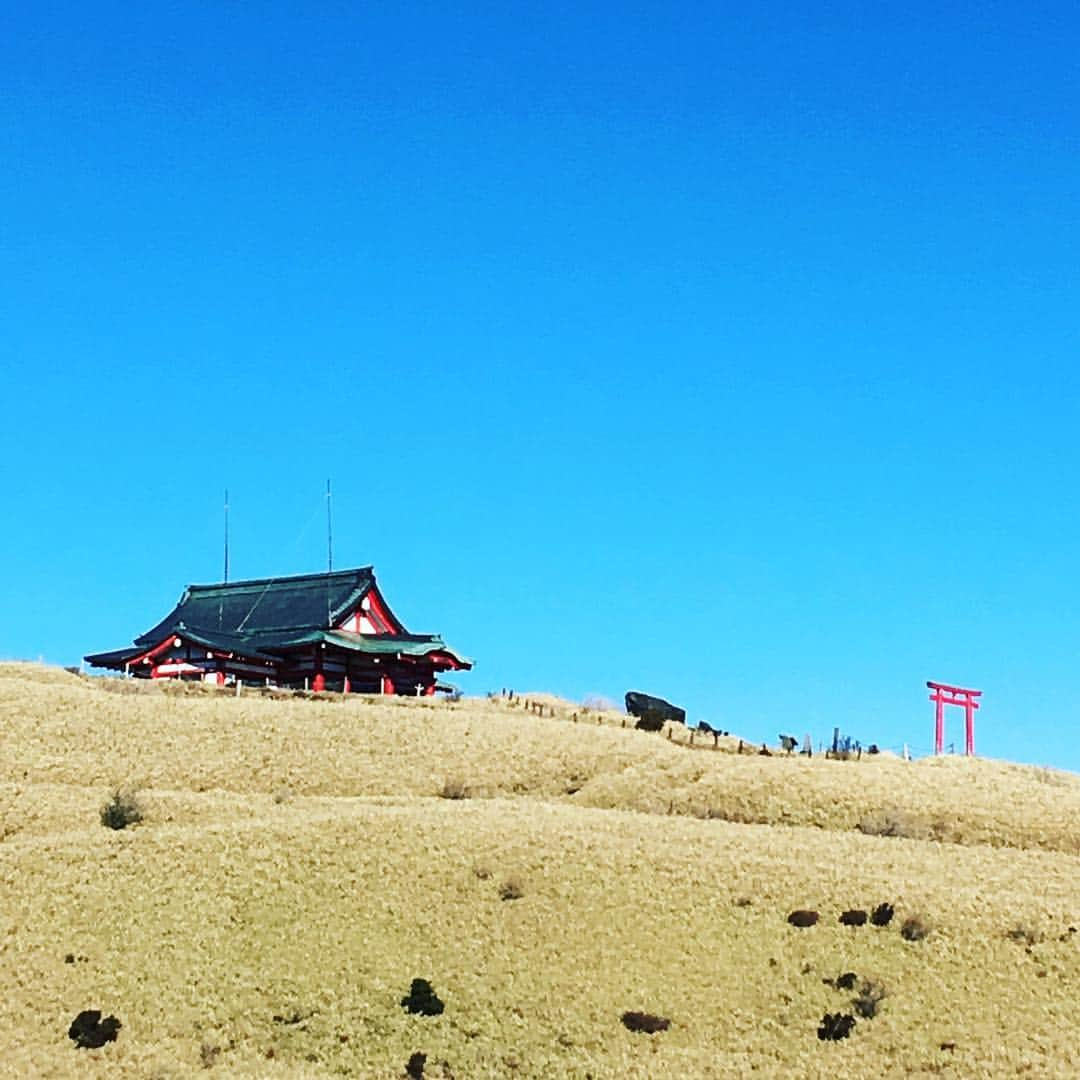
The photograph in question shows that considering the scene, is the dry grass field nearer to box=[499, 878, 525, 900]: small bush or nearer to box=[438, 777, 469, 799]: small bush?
box=[499, 878, 525, 900]: small bush

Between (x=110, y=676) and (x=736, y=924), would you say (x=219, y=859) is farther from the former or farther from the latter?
(x=110, y=676)

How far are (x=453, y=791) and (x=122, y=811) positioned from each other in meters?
16.0

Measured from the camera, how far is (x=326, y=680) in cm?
10606

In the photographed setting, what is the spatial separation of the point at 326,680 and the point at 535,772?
2794cm

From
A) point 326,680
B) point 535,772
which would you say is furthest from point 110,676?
point 535,772

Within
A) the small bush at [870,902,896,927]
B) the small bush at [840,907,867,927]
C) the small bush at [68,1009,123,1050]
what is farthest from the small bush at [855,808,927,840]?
the small bush at [68,1009,123,1050]

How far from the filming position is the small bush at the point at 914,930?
5312 centimetres

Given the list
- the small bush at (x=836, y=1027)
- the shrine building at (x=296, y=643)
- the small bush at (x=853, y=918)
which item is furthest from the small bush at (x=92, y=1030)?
the shrine building at (x=296, y=643)

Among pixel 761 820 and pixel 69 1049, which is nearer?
pixel 69 1049

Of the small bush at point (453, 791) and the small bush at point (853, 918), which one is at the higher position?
the small bush at point (453, 791)

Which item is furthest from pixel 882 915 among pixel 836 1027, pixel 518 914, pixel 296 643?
pixel 296 643

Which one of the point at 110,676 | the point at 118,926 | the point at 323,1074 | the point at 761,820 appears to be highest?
the point at 110,676

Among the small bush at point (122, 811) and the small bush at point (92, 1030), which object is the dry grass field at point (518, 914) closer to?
the small bush at point (92, 1030)

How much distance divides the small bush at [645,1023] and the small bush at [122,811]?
2766 centimetres
